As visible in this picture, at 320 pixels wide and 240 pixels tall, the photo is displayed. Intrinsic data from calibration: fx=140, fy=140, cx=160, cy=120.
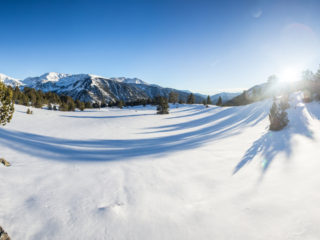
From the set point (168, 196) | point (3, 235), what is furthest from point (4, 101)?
point (168, 196)

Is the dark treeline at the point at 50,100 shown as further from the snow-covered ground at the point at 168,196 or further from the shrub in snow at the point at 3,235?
the shrub in snow at the point at 3,235

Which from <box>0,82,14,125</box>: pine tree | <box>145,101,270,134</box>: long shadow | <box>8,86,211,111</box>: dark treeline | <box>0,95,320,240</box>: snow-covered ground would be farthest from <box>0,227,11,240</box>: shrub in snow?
<box>8,86,211,111</box>: dark treeline

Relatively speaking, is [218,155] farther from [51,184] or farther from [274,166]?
[51,184]

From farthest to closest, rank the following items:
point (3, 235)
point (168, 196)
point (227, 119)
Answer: point (227, 119) < point (168, 196) < point (3, 235)

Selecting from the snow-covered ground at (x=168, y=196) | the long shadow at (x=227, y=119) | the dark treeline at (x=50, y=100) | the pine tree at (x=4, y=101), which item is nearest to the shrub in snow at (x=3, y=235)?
the snow-covered ground at (x=168, y=196)

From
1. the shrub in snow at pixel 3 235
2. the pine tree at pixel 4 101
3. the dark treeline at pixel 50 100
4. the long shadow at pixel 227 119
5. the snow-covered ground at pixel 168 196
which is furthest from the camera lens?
the dark treeline at pixel 50 100

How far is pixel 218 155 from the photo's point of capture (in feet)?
25.3

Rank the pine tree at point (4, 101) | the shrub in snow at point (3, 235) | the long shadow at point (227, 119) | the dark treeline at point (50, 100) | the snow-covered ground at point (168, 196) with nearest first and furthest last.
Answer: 1. the shrub in snow at point (3, 235)
2. the snow-covered ground at point (168, 196)
3. the pine tree at point (4, 101)
4. the long shadow at point (227, 119)
5. the dark treeline at point (50, 100)

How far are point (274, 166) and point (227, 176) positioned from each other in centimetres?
202

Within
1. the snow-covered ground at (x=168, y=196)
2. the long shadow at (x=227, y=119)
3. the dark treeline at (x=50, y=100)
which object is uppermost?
the dark treeline at (x=50, y=100)

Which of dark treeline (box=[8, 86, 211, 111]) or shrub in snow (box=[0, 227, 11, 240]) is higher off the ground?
dark treeline (box=[8, 86, 211, 111])

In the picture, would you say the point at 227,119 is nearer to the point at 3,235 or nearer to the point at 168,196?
the point at 168,196

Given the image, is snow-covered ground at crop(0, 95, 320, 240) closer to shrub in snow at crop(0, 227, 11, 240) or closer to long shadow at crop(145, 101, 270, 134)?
shrub in snow at crop(0, 227, 11, 240)

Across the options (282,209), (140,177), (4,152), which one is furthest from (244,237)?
(4,152)
